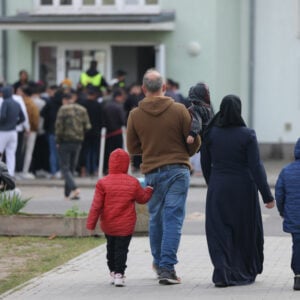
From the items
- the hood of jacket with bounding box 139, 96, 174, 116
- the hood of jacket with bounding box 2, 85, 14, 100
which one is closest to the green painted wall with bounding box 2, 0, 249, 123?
the hood of jacket with bounding box 2, 85, 14, 100

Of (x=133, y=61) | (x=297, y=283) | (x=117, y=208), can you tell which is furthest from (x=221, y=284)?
(x=133, y=61)

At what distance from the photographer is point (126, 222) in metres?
10.6

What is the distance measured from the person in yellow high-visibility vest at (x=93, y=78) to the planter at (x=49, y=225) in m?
11.5

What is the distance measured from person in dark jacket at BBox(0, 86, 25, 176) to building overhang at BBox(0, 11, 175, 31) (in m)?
4.23

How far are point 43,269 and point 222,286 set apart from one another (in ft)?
7.82

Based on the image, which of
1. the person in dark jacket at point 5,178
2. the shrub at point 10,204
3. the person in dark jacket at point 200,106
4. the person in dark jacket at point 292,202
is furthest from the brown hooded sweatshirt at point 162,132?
the shrub at point 10,204

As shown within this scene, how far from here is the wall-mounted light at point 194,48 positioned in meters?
26.2

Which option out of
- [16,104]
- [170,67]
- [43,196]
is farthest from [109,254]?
[170,67]

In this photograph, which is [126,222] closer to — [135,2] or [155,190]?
[155,190]

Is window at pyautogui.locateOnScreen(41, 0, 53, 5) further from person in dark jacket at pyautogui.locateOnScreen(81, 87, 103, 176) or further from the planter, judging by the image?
the planter

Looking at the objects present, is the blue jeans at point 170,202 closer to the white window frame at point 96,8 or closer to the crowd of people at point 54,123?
the crowd of people at point 54,123

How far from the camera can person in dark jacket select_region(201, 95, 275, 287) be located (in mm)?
10562

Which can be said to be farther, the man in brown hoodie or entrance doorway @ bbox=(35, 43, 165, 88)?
entrance doorway @ bbox=(35, 43, 165, 88)

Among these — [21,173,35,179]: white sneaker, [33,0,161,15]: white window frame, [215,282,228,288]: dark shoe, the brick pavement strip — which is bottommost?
[21,173,35,179]: white sneaker
